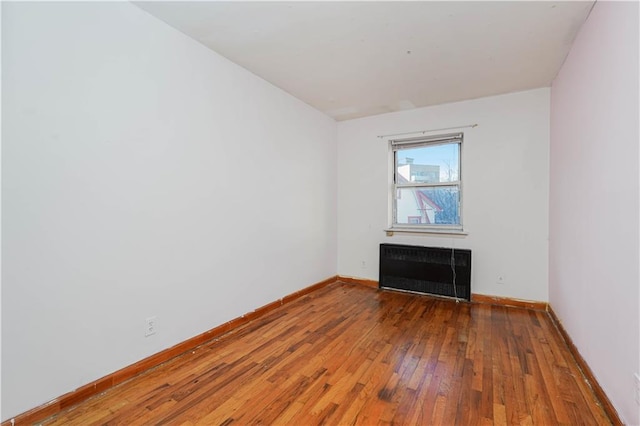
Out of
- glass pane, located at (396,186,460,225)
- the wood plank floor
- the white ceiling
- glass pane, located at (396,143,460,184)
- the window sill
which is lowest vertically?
the wood plank floor

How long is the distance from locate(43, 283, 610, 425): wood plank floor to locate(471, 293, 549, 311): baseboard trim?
1.18 ft

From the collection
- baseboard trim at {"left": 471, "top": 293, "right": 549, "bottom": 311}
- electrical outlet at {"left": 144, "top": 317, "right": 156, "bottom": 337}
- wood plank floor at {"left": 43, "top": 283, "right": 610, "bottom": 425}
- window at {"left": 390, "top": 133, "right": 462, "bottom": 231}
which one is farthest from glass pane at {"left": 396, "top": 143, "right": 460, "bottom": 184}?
electrical outlet at {"left": 144, "top": 317, "right": 156, "bottom": 337}

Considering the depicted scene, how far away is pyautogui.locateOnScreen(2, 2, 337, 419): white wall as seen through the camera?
5.16 feet

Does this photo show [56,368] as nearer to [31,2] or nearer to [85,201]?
[85,201]

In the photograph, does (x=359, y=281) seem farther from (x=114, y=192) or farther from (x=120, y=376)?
(x=114, y=192)

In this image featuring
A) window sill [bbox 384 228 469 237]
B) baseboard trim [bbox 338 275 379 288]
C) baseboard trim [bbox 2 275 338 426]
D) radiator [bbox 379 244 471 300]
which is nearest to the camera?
baseboard trim [bbox 2 275 338 426]

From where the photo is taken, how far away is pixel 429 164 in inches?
161

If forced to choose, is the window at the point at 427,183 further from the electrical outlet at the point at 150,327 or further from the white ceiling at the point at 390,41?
the electrical outlet at the point at 150,327

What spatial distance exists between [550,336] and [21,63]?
13.9 ft

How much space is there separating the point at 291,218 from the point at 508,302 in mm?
2769

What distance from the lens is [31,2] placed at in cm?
158

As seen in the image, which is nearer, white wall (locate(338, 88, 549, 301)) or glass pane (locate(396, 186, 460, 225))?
white wall (locate(338, 88, 549, 301))

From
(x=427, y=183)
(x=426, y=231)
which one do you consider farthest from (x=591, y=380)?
(x=427, y=183)

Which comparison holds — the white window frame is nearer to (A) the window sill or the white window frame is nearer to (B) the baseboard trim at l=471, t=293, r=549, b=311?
(A) the window sill
